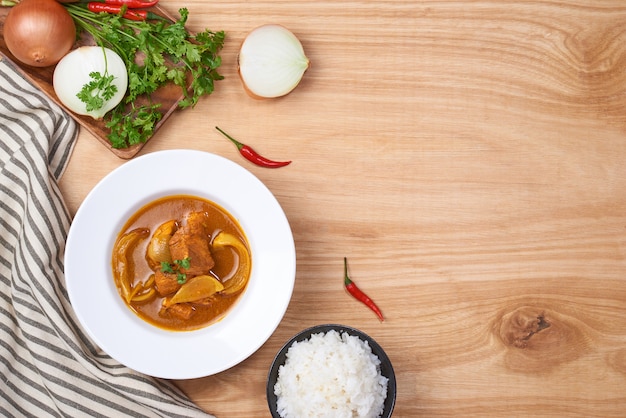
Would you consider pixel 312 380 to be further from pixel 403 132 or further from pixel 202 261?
pixel 403 132

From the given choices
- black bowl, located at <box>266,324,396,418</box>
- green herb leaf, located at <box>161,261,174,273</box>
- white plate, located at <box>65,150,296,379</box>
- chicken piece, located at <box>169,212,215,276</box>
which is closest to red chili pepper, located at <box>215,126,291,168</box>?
white plate, located at <box>65,150,296,379</box>

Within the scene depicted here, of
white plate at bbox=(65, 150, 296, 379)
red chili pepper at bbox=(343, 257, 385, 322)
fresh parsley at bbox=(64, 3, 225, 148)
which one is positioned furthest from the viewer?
red chili pepper at bbox=(343, 257, 385, 322)

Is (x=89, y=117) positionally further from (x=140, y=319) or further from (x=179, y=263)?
(x=140, y=319)

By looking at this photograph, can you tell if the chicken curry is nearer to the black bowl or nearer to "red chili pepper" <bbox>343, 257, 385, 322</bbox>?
the black bowl

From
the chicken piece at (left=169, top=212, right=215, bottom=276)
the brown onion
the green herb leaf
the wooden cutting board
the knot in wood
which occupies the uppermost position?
the brown onion

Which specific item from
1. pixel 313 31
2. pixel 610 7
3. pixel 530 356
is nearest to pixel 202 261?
pixel 313 31

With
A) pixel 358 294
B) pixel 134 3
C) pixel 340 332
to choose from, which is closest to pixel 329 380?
pixel 340 332
